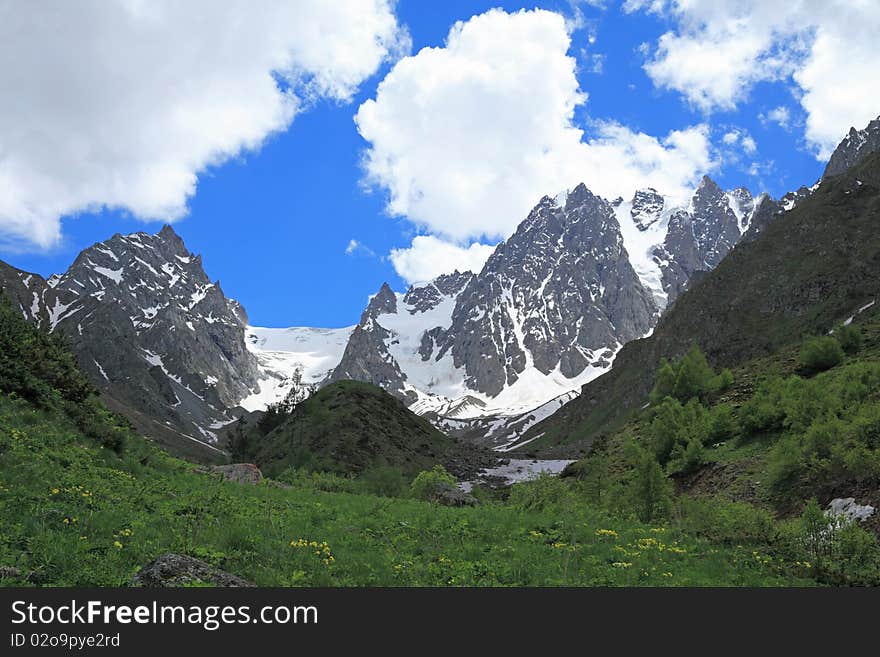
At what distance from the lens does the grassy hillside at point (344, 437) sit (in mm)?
78688

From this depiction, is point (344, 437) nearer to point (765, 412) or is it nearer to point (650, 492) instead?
point (765, 412)

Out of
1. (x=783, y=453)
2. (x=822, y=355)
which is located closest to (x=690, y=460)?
(x=783, y=453)

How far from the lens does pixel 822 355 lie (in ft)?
119

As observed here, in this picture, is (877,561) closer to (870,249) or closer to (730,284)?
(870,249)

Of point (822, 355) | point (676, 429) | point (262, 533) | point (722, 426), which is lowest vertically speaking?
point (262, 533)

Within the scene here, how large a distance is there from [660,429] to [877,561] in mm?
19028

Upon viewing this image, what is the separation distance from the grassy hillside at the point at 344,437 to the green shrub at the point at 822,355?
47.6m

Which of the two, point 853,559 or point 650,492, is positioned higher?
point 650,492

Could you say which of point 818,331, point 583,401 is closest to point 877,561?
point 818,331

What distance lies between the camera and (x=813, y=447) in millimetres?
23578

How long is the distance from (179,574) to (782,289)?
14084 centimetres

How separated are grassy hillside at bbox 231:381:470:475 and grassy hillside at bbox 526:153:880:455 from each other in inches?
1564

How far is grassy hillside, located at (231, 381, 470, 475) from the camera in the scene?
7869 centimetres

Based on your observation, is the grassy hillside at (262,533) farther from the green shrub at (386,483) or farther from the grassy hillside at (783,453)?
the green shrub at (386,483)
